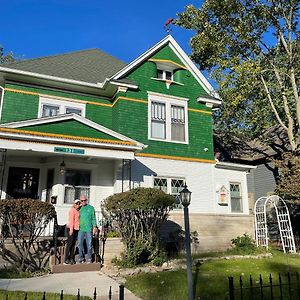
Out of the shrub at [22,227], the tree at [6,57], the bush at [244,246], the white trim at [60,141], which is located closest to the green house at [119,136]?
the white trim at [60,141]

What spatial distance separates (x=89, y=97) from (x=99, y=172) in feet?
11.9

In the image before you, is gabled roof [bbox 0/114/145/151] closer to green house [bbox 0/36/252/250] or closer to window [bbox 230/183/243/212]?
green house [bbox 0/36/252/250]

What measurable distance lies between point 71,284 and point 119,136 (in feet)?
20.8

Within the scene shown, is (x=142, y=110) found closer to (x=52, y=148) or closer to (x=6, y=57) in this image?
(x=52, y=148)

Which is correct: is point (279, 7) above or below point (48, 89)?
above

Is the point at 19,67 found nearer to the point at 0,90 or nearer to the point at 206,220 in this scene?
the point at 0,90

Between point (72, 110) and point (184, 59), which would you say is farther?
point (184, 59)

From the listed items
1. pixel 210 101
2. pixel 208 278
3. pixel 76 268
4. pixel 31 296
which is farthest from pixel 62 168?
pixel 210 101

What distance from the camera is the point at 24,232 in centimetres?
891

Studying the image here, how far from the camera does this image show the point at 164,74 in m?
16.4

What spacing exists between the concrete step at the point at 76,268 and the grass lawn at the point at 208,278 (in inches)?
49.7

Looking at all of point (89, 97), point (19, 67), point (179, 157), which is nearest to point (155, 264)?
point (179, 157)

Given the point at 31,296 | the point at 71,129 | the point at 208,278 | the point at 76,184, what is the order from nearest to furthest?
the point at 31,296
the point at 208,278
the point at 71,129
the point at 76,184

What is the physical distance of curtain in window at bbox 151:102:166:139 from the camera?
595 inches
